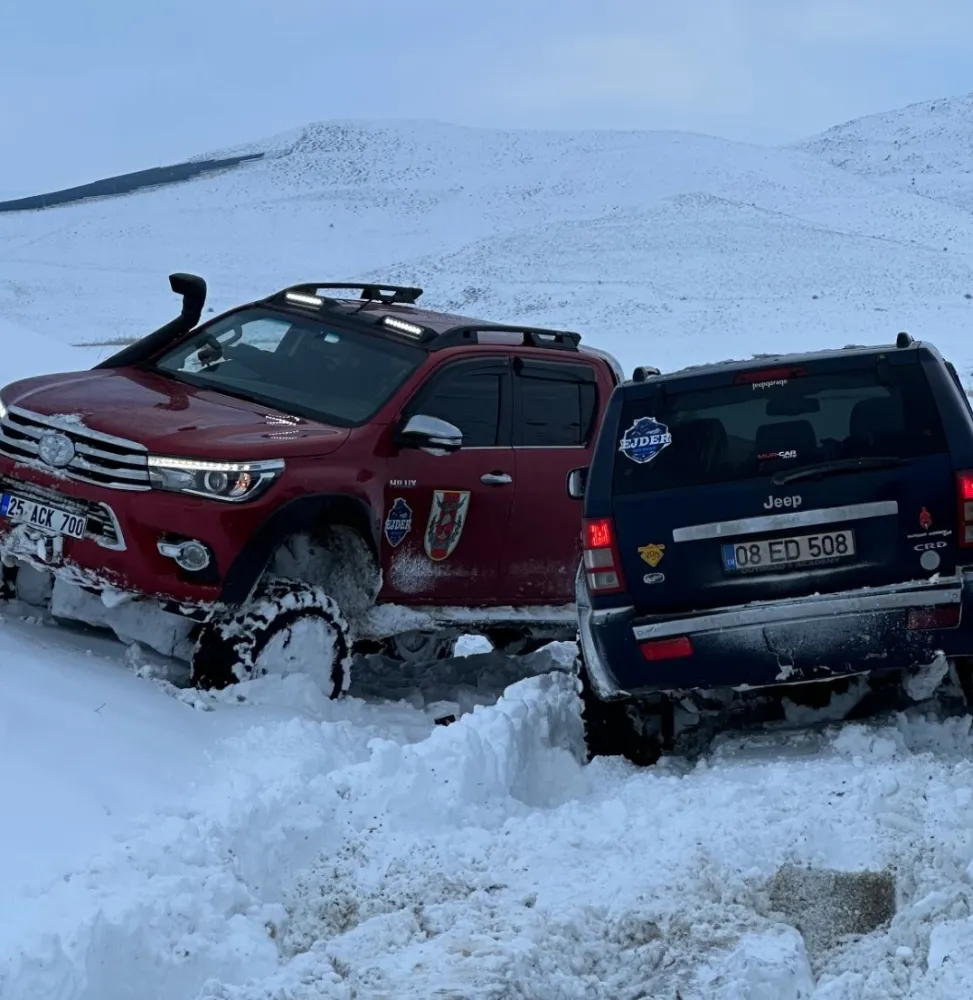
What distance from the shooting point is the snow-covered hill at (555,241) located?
4859 cm

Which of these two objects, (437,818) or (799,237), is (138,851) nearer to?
(437,818)

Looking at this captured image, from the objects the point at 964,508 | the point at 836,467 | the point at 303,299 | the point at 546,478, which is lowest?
the point at 546,478

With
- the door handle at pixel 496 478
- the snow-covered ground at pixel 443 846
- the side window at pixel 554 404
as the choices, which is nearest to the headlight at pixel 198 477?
the snow-covered ground at pixel 443 846

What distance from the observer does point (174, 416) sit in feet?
23.2

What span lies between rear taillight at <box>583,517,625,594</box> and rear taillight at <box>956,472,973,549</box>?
4.19 feet

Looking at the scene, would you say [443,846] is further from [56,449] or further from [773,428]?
[56,449]

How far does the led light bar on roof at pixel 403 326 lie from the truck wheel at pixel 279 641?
5.85ft

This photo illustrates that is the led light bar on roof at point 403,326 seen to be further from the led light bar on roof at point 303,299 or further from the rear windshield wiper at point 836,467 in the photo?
the rear windshield wiper at point 836,467

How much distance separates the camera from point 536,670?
351 inches

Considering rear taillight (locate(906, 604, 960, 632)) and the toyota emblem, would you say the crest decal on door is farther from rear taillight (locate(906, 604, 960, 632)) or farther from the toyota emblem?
rear taillight (locate(906, 604, 960, 632))

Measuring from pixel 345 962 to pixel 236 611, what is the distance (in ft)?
8.82

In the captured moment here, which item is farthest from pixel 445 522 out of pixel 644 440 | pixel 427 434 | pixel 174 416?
pixel 644 440

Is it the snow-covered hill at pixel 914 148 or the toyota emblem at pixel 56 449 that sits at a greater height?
the snow-covered hill at pixel 914 148

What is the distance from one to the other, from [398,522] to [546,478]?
3.49ft
